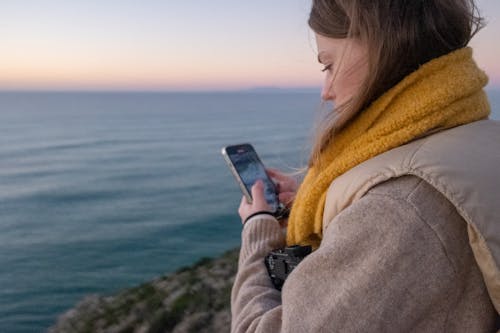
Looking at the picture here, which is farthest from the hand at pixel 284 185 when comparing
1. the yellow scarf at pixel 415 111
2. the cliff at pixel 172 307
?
the cliff at pixel 172 307

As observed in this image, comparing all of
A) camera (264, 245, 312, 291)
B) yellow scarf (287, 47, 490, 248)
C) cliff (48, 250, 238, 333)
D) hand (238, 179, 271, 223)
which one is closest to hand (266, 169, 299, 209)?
hand (238, 179, 271, 223)

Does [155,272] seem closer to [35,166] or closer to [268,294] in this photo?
[268,294]

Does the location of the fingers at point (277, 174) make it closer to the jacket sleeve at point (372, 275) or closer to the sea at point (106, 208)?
the sea at point (106, 208)

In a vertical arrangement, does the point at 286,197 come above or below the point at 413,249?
below

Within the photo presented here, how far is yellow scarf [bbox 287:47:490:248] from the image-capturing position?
4.09 feet

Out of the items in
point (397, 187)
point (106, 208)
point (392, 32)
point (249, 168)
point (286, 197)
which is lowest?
point (106, 208)

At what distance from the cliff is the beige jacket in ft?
16.9

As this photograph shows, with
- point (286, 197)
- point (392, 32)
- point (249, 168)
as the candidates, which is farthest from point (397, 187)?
point (249, 168)

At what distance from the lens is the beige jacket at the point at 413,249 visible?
3.60 ft

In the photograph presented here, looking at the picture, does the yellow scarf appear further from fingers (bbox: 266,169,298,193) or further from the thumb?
fingers (bbox: 266,169,298,193)

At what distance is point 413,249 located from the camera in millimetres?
1088

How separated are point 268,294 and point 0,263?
71.3ft

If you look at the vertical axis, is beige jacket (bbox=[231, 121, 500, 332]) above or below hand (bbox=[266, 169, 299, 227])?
above

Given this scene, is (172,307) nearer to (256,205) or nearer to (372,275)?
(256,205)
